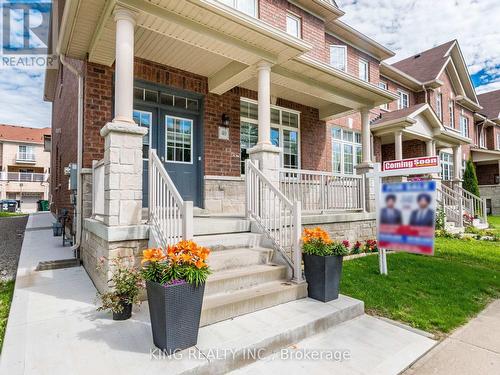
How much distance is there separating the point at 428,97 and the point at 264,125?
13.0 meters

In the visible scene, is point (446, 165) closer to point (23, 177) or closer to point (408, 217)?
point (408, 217)

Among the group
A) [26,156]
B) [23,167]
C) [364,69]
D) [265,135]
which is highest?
[26,156]

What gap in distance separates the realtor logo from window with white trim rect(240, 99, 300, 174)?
5741mm

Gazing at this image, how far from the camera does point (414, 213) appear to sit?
1.50 metres

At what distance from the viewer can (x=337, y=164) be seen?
9.95 meters

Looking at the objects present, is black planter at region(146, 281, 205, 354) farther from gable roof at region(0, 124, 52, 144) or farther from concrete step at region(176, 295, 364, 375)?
gable roof at region(0, 124, 52, 144)

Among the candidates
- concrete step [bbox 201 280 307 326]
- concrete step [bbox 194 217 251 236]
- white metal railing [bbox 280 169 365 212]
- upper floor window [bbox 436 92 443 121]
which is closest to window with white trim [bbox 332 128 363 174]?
white metal railing [bbox 280 169 365 212]

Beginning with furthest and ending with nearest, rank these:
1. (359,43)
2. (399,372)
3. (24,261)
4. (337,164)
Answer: (359,43) < (337,164) < (24,261) < (399,372)

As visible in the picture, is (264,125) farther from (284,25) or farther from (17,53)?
(17,53)

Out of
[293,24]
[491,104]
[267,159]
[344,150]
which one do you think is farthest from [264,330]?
[491,104]

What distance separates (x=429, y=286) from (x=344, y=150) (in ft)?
21.5

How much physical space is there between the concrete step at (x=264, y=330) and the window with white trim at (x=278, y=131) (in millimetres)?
4452

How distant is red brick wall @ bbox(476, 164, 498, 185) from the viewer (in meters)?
19.0

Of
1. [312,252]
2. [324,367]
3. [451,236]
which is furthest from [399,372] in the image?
[451,236]
